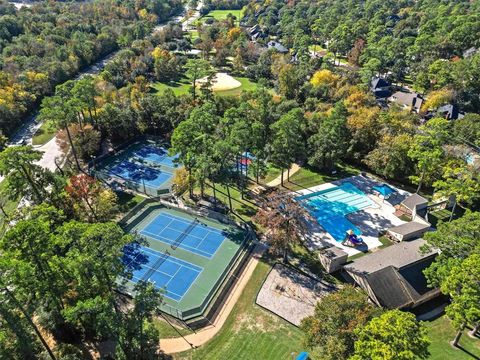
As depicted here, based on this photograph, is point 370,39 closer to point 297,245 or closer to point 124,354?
point 297,245

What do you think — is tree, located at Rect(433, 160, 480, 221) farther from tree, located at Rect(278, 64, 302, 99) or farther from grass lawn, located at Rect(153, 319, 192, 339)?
tree, located at Rect(278, 64, 302, 99)

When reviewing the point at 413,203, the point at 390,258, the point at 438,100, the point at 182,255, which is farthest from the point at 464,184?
the point at 438,100

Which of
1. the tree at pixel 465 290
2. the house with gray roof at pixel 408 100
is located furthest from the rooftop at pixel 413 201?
the house with gray roof at pixel 408 100

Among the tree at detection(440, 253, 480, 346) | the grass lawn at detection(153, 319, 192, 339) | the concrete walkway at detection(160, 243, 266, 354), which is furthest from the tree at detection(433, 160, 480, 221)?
the grass lawn at detection(153, 319, 192, 339)

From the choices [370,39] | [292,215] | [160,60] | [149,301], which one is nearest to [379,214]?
[292,215]

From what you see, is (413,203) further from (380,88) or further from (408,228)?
(380,88)

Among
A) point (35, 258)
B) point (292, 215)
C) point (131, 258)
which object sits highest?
point (35, 258)
